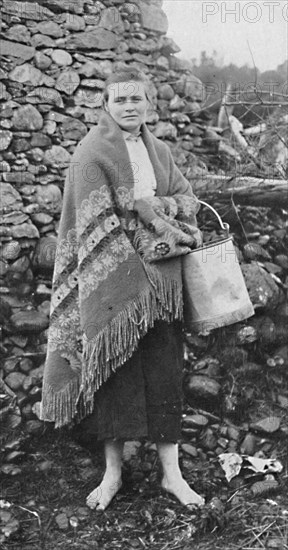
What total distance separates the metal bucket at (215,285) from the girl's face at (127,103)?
1.71ft

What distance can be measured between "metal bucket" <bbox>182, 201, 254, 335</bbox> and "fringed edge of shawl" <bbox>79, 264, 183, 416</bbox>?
6 cm

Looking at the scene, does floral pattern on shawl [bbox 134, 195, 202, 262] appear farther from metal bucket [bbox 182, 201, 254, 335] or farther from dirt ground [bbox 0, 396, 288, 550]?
dirt ground [bbox 0, 396, 288, 550]

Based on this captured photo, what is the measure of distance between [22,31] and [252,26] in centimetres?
107

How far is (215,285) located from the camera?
111 inches

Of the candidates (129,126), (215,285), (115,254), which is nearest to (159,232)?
(115,254)

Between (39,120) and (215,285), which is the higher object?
(39,120)

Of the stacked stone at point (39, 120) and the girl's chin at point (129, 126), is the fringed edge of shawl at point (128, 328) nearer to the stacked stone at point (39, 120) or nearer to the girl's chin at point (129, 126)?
the girl's chin at point (129, 126)

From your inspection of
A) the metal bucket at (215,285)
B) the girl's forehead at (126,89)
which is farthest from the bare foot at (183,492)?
the girl's forehead at (126,89)

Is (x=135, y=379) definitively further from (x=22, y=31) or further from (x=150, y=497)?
(x=22, y=31)

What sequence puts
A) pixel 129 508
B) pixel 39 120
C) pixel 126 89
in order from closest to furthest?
pixel 126 89 → pixel 129 508 → pixel 39 120

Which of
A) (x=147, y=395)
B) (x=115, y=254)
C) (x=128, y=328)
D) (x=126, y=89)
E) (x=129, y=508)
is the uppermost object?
(x=126, y=89)

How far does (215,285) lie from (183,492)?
2.58ft

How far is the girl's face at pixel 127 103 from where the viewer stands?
2.79 meters

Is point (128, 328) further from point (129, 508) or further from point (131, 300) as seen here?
point (129, 508)
